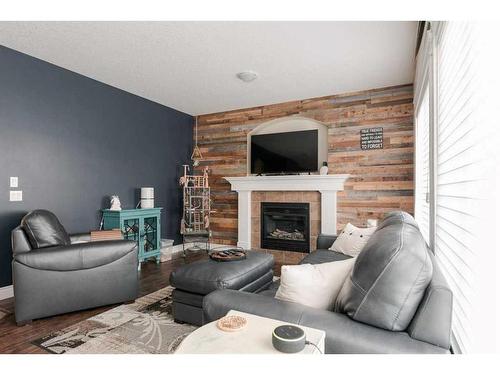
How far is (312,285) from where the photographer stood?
1366 mm

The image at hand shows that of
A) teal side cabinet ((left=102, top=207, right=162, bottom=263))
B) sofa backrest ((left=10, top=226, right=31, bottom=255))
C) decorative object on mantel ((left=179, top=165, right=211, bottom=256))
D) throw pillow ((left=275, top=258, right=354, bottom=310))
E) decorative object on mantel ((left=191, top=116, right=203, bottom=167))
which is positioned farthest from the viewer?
decorative object on mantel ((left=191, top=116, right=203, bottom=167))

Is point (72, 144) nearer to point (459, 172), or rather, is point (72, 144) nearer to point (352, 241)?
point (352, 241)

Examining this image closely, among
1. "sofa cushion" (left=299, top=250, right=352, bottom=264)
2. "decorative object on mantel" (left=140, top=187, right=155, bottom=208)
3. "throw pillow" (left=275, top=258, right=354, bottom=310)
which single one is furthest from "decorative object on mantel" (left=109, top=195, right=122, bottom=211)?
"throw pillow" (left=275, top=258, right=354, bottom=310)

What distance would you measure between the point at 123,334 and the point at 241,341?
164 cm

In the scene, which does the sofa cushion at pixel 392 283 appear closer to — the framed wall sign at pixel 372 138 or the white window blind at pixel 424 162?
the white window blind at pixel 424 162

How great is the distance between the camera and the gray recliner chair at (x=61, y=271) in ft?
7.77

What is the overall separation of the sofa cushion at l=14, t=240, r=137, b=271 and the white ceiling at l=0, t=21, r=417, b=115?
197cm

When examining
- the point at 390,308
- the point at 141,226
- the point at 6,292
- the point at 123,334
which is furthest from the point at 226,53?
the point at 6,292

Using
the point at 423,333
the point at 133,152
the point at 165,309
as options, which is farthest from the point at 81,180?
the point at 423,333

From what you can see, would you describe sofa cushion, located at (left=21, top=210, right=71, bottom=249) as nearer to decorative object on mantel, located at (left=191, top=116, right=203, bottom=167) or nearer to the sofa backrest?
the sofa backrest

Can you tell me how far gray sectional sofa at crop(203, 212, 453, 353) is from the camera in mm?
1003

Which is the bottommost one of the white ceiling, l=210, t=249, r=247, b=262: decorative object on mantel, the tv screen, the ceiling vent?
l=210, t=249, r=247, b=262: decorative object on mantel

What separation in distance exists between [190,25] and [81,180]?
8.10 feet
